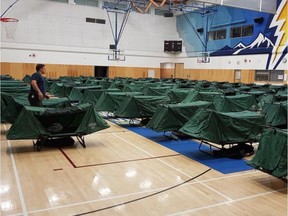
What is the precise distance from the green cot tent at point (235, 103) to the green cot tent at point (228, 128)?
4.44 metres

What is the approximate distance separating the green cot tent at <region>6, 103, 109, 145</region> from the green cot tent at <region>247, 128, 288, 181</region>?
12.2 feet

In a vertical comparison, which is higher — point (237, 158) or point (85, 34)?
point (85, 34)

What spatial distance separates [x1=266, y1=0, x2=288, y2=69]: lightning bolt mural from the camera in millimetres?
20656

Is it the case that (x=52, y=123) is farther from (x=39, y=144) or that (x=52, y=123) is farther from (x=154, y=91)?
(x=154, y=91)

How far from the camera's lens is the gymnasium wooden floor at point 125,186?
13.4 feet

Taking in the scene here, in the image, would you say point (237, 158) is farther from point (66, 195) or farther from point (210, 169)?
point (66, 195)

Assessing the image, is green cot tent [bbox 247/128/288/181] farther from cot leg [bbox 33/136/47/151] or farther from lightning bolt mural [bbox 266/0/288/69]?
lightning bolt mural [bbox 266/0/288/69]

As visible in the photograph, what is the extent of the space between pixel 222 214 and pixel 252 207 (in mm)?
531

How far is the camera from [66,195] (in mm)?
4438

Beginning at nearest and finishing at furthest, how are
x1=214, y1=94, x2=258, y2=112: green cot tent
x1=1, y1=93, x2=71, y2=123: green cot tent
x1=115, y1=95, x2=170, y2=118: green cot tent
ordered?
x1=1, y1=93, x2=71, y2=123: green cot tent, x1=115, y1=95, x2=170, y2=118: green cot tent, x1=214, y1=94, x2=258, y2=112: green cot tent

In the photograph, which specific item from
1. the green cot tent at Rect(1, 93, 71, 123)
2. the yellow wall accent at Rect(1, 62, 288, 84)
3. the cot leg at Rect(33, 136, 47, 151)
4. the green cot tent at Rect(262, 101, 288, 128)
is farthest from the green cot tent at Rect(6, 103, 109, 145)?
the yellow wall accent at Rect(1, 62, 288, 84)

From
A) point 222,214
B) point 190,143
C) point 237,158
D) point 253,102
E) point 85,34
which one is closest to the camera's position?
point 222,214

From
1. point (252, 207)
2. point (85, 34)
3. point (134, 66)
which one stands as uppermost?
point (85, 34)

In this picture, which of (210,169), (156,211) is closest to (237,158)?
(210,169)
